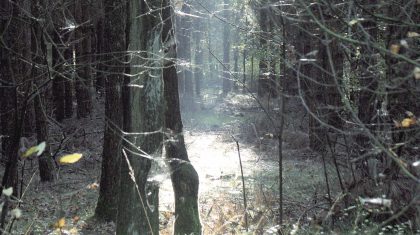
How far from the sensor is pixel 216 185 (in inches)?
496

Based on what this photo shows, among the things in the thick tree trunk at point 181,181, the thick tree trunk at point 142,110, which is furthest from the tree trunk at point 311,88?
the thick tree trunk at point 181,181

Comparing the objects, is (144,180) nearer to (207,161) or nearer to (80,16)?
(207,161)

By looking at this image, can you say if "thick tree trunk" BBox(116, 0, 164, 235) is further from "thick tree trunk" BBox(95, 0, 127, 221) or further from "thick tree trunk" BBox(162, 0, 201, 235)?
"thick tree trunk" BBox(95, 0, 127, 221)

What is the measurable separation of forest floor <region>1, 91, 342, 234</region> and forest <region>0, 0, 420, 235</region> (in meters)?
0.06

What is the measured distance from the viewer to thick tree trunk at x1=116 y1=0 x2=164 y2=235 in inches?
261

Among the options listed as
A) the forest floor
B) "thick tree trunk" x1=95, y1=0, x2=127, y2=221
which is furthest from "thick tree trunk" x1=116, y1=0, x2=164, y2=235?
"thick tree trunk" x1=95, y1=0, x2=127, y2=221

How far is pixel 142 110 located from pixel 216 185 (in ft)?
20.6

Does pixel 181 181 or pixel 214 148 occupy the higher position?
pixel 181 181

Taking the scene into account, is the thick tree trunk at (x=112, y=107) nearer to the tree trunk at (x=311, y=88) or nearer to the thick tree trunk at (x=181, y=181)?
the thick tree trunk at (x=181, y=181)

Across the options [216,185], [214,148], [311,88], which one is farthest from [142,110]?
[214,148]

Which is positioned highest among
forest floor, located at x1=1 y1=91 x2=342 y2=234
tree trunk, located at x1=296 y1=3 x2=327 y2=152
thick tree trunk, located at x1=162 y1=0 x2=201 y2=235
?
tree trunk, located at x1=296 y1=3 x2=327 y2=152

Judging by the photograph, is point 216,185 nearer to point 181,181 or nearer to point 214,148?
point 181,181

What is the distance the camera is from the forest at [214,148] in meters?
4.90

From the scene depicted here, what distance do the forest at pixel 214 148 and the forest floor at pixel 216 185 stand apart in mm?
60
